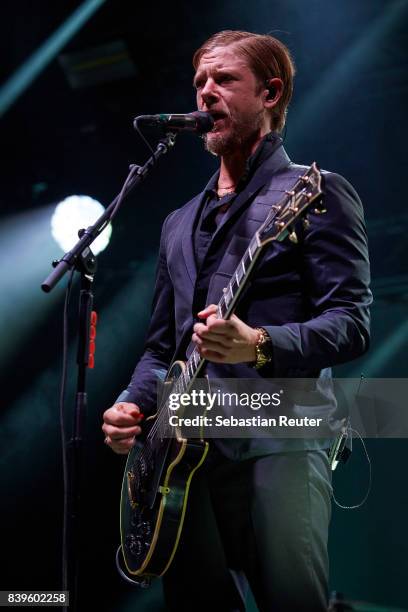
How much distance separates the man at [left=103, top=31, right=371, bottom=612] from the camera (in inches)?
62.7

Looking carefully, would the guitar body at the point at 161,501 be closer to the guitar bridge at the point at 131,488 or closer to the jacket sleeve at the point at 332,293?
the guitar bridge at the point at 131,488

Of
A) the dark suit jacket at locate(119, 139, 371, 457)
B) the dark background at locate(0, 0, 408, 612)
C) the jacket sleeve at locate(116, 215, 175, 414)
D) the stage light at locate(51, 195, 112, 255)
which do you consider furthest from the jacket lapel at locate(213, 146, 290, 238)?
the stage light at locate(51, 195, 112, 255)

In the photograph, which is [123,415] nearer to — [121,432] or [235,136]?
[121,432]

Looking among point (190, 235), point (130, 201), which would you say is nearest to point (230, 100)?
point (190, 235)

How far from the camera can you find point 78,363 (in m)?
2.05

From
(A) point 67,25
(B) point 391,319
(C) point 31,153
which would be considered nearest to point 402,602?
(B) point 391,319

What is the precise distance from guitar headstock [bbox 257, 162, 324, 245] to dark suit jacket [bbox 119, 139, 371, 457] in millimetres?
36

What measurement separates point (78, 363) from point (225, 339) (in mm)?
682

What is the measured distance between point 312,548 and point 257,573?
6.4 inches

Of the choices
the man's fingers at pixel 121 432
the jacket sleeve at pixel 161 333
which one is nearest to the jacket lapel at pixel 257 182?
the jacket sleeve at pixel 161 333

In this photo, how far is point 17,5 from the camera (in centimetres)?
437

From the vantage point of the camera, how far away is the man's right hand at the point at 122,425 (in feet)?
6.81

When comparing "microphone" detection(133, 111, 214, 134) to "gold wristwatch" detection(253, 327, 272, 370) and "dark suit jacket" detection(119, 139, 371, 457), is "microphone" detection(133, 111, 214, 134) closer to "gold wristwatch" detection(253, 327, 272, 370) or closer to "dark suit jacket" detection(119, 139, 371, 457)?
"dark suit jacket" detection(119, 139, 371, 457)

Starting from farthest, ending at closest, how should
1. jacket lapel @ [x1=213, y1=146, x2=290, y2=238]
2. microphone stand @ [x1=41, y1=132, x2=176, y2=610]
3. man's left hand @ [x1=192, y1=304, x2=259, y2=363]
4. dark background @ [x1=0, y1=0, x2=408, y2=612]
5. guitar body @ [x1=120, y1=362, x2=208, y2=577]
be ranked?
dark background @ [x1=0, y1=0, x2=408, y2=612] < jacket lapel @ [x1=213, y1=146, x2=290, y2=238] < microphone stand @ [x1=41, y1=132, x2=176, y2=610] < guitar body @ [x1=120, y1=362, x2=208, y2=577] < man's left hand @ [x1=192, y1=304, x2=259, y2=363]
